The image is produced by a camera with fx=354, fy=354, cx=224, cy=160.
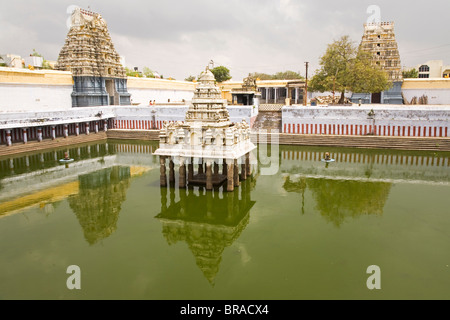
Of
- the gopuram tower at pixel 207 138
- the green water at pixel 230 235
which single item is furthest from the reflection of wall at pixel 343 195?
the gopuram tower at pixel 207 138

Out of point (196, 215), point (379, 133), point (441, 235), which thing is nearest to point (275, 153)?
point (379, 133)

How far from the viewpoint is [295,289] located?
256 inches

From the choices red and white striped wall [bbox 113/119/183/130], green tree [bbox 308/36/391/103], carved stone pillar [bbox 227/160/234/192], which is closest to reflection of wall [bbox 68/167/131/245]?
carved stone pillar [bbox 227/160/234/192]

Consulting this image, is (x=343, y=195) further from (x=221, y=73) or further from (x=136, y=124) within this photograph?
(x=221, y=73)

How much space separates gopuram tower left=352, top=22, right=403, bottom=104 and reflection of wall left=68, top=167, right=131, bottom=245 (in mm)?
24615

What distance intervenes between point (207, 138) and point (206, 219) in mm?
2910

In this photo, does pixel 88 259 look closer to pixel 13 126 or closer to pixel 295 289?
pixel 295 289

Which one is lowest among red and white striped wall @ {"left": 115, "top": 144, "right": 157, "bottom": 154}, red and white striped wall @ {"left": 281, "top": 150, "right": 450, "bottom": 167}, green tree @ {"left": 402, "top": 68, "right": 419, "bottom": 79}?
red and white striped wall @ {"left": 281, "top": 150, "right": 450, "bottom": 167}

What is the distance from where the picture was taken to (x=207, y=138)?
11727mm

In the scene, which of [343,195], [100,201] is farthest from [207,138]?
[343,195]

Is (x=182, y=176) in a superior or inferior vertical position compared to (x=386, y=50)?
inferior

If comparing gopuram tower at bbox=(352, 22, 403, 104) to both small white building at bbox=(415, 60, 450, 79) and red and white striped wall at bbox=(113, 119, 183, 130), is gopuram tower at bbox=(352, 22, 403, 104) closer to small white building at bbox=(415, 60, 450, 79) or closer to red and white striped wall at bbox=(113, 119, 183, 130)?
red and white striped wall at bbox=(113, 119, 183, 130)

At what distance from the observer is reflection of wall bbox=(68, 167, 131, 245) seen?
30.8 feet
